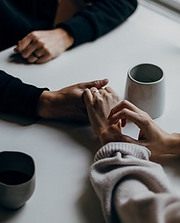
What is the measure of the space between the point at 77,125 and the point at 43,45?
286mm

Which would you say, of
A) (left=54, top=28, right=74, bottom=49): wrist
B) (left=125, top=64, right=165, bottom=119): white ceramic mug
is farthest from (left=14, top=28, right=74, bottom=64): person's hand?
(left=125, top=64, right=165, bottom=119): white ceramic mug

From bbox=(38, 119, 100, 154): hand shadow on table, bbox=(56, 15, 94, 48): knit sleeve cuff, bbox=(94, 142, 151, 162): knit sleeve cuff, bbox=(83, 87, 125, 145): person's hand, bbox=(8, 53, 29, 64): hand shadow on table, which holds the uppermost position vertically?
bbox=(94, 142, 151, 162): knit sleeve cuff

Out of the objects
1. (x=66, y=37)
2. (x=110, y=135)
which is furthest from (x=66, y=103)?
(x=66, y=37)

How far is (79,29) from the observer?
1.39 m

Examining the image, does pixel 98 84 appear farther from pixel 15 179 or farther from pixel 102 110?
pixel 15 179

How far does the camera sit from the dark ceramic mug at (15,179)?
90 cm

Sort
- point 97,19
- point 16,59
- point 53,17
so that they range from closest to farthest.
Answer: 1. point 16,59
2. point 97,19
3. point 53,17

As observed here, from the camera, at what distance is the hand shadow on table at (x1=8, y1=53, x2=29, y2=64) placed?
1.32m

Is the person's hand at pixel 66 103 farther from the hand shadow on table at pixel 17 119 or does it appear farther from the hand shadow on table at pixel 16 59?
the hand shadow on table at pixel 16 59

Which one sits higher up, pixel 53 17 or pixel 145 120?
pixel 145 120

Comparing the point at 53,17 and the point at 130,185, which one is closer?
the point at 130,185

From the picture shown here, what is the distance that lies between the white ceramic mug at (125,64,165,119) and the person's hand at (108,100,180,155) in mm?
61

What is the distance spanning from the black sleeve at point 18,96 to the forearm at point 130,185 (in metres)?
0.24

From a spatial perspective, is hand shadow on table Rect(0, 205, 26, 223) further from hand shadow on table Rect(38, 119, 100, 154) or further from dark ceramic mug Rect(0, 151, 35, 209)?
hand shadow on table Rect(38, 119, 100, 154)
